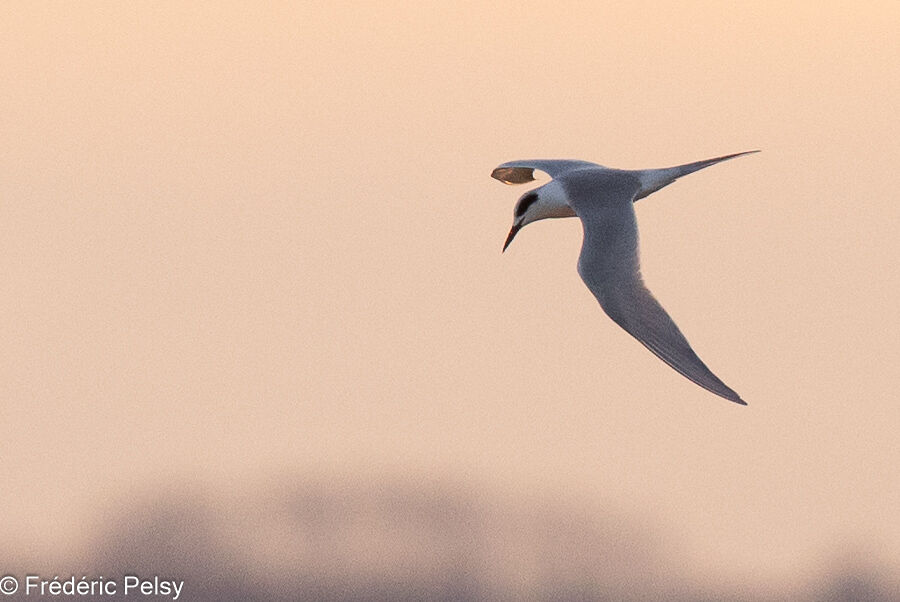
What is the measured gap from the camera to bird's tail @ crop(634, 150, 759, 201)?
16.6 m

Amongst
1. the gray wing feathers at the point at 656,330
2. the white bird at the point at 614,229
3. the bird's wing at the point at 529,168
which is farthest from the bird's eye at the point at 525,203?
the gray wing feathers at the point at 656,330

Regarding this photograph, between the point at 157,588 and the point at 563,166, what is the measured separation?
6504cm

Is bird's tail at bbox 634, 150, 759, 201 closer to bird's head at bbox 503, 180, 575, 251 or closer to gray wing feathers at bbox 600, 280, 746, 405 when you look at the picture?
bird's head at bbox 503, 180, 575, 251

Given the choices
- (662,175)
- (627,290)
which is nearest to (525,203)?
(662,175)

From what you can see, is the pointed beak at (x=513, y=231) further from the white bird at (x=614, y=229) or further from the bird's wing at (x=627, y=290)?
the bird's wing at (x=627, y=290)

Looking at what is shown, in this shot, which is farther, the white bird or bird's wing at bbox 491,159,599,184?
bird's wing at bbox 491,159,599,184

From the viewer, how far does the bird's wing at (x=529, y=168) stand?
707 inches

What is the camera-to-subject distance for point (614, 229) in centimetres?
1536

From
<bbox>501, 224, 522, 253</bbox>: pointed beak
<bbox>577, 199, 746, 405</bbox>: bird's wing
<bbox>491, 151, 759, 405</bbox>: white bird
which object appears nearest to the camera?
<bbox>577, 199, 746, 405</bbox>: bird's wing

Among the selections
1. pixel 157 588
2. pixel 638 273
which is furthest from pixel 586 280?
pixel 157 588

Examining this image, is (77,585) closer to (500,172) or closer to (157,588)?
(157,588)
